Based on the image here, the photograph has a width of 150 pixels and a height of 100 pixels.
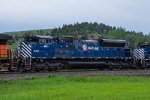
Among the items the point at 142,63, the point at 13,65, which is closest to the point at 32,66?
the point at 13,65

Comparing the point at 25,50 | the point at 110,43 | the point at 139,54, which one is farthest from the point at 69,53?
the point at 139,54

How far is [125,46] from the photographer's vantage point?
2041 inches

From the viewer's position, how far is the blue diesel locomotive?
42.1 metres

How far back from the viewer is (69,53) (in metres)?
45.4

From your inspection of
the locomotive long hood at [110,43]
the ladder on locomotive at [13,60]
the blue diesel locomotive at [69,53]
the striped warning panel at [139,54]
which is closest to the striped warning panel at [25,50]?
the blue diesel locomotive at [69,53]

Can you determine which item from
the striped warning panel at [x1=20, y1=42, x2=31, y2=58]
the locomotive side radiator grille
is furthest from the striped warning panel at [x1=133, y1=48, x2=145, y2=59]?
the striped warning panel at [x1=20, y1=42, x2=31, y2=58]

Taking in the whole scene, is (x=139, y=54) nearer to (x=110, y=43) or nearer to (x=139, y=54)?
(x=139, y=54)

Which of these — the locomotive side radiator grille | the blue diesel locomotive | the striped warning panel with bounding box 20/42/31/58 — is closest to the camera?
the striped warning panel with bounding box 20/42/31/58

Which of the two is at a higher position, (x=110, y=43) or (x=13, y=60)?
(x=110, y=43)

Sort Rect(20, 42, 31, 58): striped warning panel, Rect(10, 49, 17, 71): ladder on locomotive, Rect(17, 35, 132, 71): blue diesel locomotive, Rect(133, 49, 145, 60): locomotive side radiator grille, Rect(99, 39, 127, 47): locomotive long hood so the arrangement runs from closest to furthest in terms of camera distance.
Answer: Rect(10, 49, 17, 71): ladder on locomotive → Rect(20, 42, 31, 58): striped warning panel → Rect(17, 35, 132, 71): blue diesel locomotive → Rect(99, 39, 127, 47): locomotive long hood → Rect(133, 49, 145, 60): locomotive side radiator grille

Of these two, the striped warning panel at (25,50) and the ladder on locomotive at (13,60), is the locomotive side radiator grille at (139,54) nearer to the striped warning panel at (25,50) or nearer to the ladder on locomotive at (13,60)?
the striped warning panel at (25,50)

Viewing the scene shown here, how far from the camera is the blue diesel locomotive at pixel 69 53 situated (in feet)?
138

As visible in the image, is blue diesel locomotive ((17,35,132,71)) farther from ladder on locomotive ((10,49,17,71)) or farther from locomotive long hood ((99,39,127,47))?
ladder on locomotive ((10,49,17,71))

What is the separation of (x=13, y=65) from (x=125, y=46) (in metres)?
16.6
